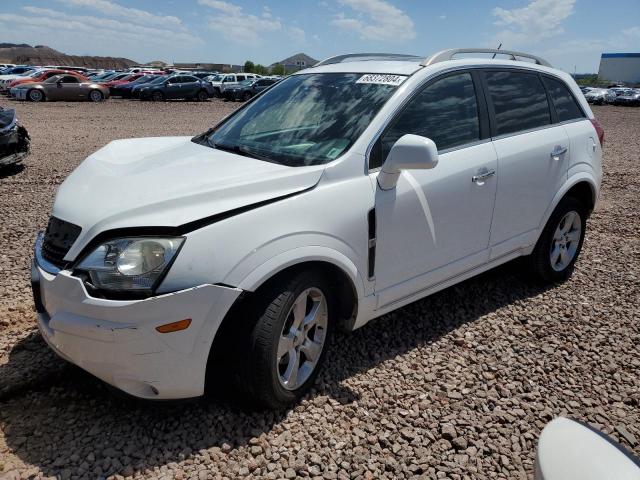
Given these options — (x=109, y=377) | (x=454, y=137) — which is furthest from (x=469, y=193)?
(x=109, y=377)

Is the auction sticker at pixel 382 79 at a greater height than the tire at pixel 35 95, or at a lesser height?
greater

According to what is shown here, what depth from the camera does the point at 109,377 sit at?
235cm

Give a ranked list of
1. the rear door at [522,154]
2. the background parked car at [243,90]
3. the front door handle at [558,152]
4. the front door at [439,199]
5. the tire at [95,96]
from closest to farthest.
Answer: the front door at [439,199]
the rear door at [522,154]
the front door handle at [558,152]
the tire at [95,96]
the background parked car at [243,90]

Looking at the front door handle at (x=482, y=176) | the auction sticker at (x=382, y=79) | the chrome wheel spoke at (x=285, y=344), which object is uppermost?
the auction sticker at (x=382, y=79)

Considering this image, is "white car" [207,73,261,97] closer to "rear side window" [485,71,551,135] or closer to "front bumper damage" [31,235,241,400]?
"rear side window" [485,71,551,135]

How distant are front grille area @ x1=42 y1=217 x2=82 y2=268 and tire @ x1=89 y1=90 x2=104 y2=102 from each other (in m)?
26.8

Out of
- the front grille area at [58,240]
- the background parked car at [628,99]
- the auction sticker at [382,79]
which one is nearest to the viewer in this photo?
the front grille area at [58,240]

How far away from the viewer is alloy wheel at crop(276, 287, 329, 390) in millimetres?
2666

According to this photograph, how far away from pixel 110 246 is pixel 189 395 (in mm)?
779

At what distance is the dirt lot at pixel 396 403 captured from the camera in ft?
8.07

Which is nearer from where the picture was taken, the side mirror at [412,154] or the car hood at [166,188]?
the car hood at [166,188]

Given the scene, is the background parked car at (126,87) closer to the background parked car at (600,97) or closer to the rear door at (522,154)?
the rear door at (522,154)

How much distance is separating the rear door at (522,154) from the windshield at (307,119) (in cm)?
97

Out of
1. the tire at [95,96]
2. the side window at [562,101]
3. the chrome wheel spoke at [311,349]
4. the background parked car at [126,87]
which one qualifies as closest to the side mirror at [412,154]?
the chrome wheel spoke at [311,349]
